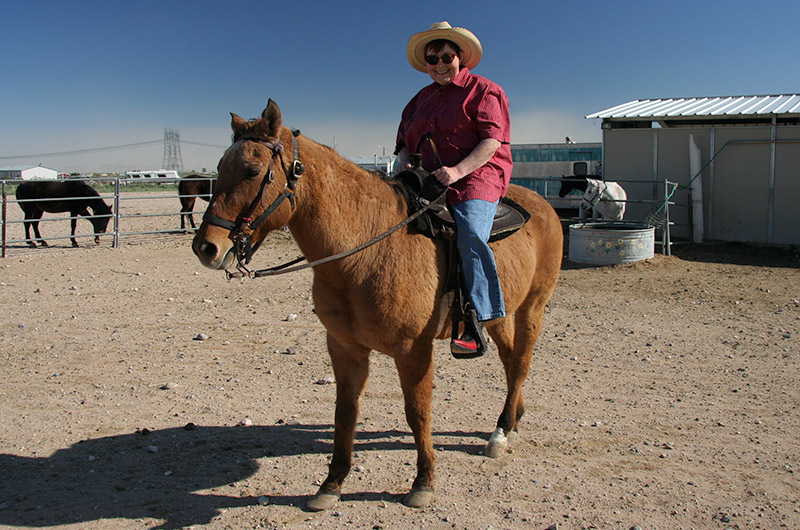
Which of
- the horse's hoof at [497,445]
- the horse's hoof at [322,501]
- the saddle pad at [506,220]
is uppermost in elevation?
the saddle pad at [506,220]

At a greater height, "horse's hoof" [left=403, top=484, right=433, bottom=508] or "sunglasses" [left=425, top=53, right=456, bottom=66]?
"sunglasses" [left=425, top=53, right=456, bottom=66]

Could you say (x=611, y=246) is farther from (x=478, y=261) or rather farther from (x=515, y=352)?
(x=478, y=261)

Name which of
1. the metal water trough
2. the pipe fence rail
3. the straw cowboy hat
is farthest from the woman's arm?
the pipe fence rail

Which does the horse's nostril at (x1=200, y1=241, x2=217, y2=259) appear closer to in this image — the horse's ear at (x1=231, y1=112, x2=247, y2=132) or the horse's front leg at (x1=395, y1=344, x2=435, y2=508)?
the horse's ear at (x1=231, y1=112, x2=247, y2=132)

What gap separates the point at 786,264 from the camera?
11.3 meters

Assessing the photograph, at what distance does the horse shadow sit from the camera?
326 cm

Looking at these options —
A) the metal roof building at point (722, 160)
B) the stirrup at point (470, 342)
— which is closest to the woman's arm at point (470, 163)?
the stirrup at point (470, 342)

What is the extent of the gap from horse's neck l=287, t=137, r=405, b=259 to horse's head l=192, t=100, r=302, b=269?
0.14 meters

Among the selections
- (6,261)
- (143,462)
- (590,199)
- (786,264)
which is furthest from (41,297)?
(786,264)

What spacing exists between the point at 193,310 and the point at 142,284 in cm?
223

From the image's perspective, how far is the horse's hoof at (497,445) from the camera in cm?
396

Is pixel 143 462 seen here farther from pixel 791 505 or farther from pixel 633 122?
pixel 633 122

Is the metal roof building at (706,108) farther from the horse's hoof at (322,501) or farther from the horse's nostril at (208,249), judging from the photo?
the horse's nostril at (208,249)

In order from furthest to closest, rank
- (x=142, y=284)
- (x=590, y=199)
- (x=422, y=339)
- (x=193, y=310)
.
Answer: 1. (x=590, y=199)
2. (x=142, y=284)
3. (x=193, y=310)
4. (x=422, y=339)
